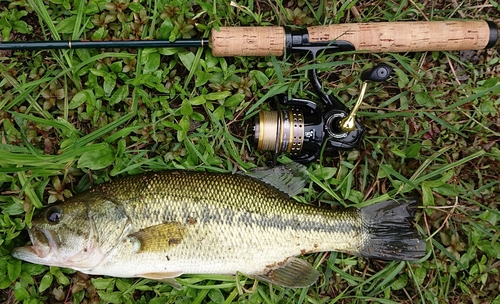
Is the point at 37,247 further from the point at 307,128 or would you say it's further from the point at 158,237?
the point at 307,128

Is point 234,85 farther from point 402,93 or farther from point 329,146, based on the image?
point 402,93

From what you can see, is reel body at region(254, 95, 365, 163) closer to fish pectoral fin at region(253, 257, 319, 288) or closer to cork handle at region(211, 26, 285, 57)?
cork handle at region(211, 26, 285, 57)

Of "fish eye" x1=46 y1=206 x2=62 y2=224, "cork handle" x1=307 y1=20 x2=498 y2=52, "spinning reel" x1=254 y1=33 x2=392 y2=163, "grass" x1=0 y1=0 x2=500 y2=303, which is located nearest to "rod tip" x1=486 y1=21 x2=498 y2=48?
"cork handle" x1=307 y1=20 x2=498 y2=52

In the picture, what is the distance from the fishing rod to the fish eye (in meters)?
1.04

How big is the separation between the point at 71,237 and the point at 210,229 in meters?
0.84

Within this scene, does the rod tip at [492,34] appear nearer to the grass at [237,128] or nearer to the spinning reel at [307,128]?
the grass at [237,128]

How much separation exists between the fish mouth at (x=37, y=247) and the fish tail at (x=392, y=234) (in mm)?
2001

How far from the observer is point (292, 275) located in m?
2.98

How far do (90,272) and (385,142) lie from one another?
7.19 feet

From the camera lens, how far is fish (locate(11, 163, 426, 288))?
8.81 ft

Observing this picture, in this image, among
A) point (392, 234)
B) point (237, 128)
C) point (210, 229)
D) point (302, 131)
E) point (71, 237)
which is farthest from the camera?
point (237, 128)

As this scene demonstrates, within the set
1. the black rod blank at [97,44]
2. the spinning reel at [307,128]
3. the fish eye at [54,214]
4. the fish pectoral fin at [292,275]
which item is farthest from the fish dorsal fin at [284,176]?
the fish eye at [54,214]

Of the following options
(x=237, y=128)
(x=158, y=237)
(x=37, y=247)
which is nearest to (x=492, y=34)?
(x=237, y=128)

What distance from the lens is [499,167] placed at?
3238mm
